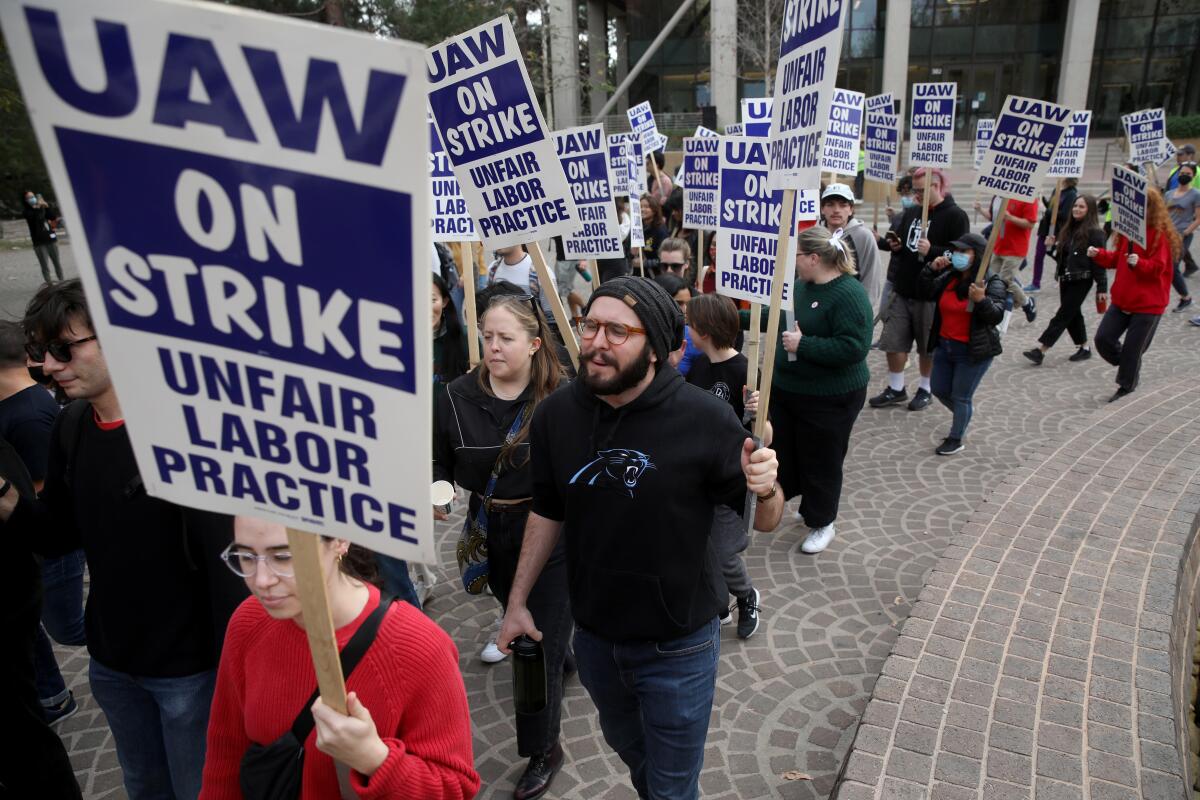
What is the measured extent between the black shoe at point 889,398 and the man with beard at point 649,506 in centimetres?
594

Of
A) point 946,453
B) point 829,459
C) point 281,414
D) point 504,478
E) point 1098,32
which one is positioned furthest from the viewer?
point 1098,32

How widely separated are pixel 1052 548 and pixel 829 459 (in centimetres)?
141

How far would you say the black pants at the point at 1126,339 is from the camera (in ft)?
24.7

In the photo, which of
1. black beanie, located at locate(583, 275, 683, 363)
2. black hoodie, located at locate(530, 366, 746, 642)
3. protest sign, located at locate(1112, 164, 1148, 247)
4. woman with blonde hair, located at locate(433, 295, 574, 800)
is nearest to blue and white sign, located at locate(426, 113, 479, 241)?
woman with blonde hair, located at locate(433, 295, 574, 800)

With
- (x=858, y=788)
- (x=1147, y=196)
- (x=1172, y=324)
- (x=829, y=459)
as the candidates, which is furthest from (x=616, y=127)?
(x=858, y=788)

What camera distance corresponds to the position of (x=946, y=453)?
6945mm

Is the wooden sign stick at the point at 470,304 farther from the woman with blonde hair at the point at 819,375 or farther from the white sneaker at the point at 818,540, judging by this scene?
the white sneaker at the point at 818,540

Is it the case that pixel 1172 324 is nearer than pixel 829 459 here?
No

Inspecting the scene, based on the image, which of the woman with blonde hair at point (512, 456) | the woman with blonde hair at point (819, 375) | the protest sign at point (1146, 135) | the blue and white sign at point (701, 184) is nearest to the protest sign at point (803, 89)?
the woman with blonde hair at point (512, 456)

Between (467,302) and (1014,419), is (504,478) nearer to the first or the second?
(467,302)

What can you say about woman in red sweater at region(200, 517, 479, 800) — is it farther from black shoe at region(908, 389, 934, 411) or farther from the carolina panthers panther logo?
black shoe at region(908, 389, 934, 411)

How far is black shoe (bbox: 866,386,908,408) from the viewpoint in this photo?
820 centimetres

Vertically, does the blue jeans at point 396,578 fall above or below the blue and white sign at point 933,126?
below

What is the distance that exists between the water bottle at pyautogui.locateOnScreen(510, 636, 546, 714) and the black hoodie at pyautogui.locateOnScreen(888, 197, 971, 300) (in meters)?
6.08
